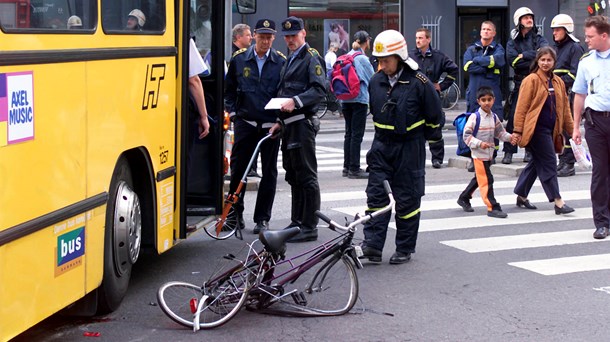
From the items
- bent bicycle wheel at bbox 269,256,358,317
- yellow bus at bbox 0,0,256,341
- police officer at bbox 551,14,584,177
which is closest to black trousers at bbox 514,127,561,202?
police officer at bbox 551,14,584,177

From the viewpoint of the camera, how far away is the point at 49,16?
539 cm

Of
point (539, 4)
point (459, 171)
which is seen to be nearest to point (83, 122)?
point (459, 171)

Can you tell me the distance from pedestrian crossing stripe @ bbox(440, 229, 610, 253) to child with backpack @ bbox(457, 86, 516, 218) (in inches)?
40.7

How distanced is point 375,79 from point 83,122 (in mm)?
3303

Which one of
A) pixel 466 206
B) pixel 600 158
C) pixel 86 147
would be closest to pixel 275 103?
pixel 600 158

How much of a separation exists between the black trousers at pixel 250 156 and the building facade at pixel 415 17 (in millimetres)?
16408

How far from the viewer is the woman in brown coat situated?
10.9m

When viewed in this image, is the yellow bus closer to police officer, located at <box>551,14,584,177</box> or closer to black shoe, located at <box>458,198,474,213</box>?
black shoe, located at <box>458,198,474,213</box>

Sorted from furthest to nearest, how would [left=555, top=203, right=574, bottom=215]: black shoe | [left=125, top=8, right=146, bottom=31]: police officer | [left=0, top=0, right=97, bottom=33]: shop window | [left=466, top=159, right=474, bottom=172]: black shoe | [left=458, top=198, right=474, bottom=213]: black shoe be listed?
[left=466, top=159, right=474, bottom=172]: black shoe, [left=458, top=198, right=474, bottom=213]: black shoe, [left=555, top=203, right=574, bottom=215]: black shoe, [left=125, top=8, right=146, bottom=31]: police officer, [left=0, top=0, right=97, bottom=33]: shop window

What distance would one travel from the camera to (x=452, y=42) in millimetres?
29625

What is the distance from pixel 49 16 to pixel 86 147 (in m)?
0.85

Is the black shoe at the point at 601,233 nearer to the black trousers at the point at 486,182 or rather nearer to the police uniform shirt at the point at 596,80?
the police uniform shirt at the point at 596,80

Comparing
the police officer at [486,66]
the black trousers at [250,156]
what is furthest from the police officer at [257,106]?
the police officer at [486,66]

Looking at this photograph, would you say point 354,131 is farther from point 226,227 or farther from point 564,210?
point 226,227
